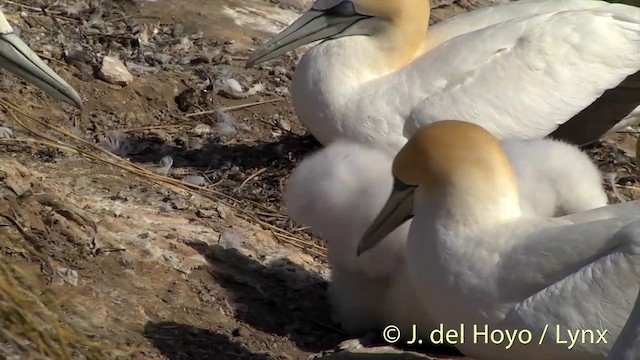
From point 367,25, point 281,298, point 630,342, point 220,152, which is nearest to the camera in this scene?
point 630,342

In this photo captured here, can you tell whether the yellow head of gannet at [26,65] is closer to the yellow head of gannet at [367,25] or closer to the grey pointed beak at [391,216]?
the grey pointed beak at [391,216]

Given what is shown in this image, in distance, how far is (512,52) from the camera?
6.45m

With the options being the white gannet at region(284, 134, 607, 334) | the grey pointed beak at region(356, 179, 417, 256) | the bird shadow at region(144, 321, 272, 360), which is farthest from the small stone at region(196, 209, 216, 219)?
the grey pointed beak at region(356, 179, 417, 256)

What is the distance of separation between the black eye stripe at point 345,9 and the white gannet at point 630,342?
3391 mm

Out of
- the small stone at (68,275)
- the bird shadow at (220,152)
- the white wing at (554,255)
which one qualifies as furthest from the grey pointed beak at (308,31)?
the white wing at (554,255)

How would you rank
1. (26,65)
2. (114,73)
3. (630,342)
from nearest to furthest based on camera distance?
(630,342), (26,65), (114,73)

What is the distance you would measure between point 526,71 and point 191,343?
97.9 inches

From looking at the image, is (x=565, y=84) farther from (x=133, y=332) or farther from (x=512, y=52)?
(x=133, y=332)

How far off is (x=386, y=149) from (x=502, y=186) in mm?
1476

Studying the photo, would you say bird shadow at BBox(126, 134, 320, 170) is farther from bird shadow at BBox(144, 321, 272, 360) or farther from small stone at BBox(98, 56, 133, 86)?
bird shadow at BBox(144, 321, 272, 360)

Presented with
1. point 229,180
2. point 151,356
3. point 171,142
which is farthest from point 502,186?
point 171,142

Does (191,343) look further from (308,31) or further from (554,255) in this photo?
(308,31)

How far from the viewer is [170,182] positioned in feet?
20.5

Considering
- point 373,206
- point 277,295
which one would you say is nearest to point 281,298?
point 277,295
